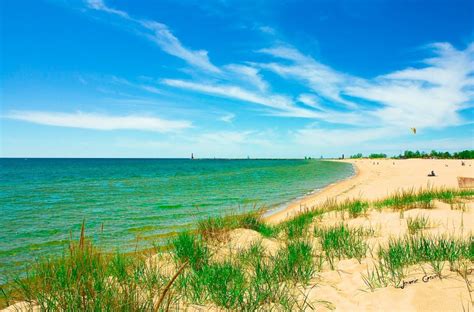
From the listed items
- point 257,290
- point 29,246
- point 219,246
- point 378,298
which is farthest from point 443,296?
point 29,246

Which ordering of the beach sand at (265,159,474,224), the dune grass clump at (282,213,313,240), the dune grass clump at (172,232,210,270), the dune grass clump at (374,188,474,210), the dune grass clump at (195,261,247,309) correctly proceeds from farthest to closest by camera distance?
the beach sand at (265,159,474,224), the dune grass clump at (374,188,474,210), the dune grass clump at (282,213,313,240), the dune grass clump at (172,232,210,270), the dune grass clump at (195,261,247,309)

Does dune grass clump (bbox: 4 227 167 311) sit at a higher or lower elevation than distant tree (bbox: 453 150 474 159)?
lower

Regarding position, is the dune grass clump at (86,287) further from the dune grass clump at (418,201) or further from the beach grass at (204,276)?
the dune grass clump at (418,201)

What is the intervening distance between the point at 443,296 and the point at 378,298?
0.66 metres

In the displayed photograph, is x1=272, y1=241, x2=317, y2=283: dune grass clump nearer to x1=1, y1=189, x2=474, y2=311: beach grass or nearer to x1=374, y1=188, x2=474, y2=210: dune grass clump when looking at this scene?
x1=1, y1=189, x2=474, y2=311: beach grass

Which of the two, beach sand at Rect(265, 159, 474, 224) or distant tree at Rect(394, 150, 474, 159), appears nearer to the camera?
beach sand at Rect(265, 159, 474, 224)

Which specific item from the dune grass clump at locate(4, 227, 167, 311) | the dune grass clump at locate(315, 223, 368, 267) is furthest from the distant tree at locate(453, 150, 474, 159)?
the dune grass clump at locate(4, 227, 167, 311)

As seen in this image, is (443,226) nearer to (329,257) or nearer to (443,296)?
(329,257)

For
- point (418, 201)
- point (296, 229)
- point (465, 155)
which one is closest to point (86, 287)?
point (296, 229)

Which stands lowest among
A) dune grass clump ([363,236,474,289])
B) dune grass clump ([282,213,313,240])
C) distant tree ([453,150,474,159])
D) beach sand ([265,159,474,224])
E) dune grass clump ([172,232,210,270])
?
beach sand ([265,159,474,224])

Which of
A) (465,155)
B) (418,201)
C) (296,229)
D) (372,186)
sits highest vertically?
(465,155)

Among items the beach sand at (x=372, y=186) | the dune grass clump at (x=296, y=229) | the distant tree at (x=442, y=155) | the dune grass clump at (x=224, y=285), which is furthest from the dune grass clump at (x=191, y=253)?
the distant tree at (x=442, y=155)

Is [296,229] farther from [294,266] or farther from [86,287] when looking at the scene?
[86,287]

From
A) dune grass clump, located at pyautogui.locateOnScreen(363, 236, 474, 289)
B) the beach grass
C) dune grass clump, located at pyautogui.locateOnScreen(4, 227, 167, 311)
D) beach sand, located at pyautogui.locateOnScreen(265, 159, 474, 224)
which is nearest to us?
dune grass clump, located at pyautogui.locateOnScreen(4, 227, 167, 311)
